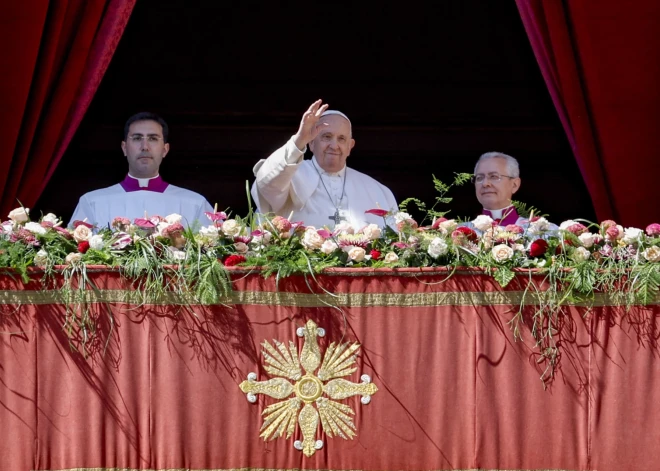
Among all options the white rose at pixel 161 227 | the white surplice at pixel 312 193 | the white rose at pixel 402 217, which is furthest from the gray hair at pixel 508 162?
the white rose at pixel 161 227

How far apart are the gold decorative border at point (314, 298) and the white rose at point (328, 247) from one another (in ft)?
0.54

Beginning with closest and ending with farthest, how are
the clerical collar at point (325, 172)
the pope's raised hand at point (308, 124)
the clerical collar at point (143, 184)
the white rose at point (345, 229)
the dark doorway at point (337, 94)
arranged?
the white rose at point (345, 229)
the pope's raised hand at point (308, 124)
the clerical collar at point (325, 172)
the clerical collar at point (143, 184)
the dark doorway at point (337, 94)

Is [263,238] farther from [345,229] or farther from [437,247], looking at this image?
[437,247]

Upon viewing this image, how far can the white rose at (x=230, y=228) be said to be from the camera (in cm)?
440

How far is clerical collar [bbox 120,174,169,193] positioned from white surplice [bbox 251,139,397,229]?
0.80m

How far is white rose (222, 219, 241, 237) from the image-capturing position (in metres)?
4.40

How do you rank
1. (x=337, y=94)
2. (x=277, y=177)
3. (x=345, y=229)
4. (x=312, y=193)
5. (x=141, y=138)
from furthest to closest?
(x=337, y=94)
(x=141, y=138)
(x=312, y=193)
(x=277, y=177)
(x=345, y=229)

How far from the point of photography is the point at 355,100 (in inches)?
273

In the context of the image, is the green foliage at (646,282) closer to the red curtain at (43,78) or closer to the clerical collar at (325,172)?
the clerical collar at (325,172)

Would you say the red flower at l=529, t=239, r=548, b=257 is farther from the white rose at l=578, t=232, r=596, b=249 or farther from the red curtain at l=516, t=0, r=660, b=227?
the red curtain at l=516, t=0, r=660, b=227

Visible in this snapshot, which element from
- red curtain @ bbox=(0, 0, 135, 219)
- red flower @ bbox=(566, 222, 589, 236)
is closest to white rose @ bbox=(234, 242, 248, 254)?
red flower @ bbox=(566, 222, 589, 236)

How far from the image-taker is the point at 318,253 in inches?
175

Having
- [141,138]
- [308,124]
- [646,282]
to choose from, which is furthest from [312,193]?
[646,282]

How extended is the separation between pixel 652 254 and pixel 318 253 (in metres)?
1.27
